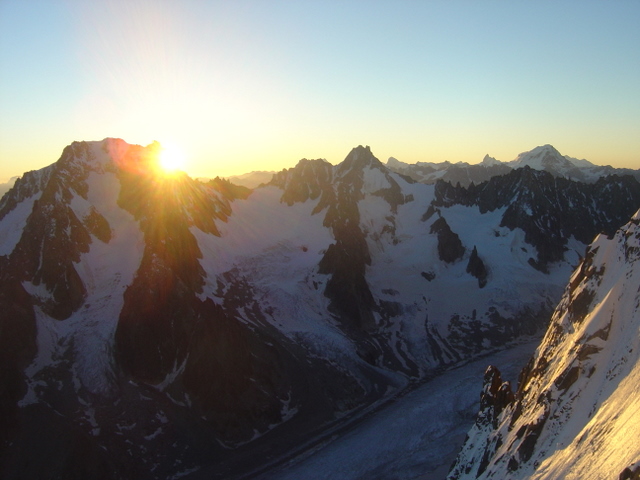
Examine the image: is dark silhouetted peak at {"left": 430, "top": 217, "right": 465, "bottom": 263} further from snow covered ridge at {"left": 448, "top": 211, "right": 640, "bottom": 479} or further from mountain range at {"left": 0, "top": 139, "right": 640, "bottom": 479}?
snow covered ridge at {"left": 448, "top": 211, "right": 640, "bottom": 479}

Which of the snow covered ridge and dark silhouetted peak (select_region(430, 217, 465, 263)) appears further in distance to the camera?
dark silhouetted peak (select_region(430, 217, 465, 263))

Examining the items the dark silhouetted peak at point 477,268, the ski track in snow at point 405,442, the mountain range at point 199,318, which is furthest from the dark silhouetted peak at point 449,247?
the ski track in snow at point 405,442

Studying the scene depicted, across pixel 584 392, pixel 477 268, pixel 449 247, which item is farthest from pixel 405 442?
pixel 449 247

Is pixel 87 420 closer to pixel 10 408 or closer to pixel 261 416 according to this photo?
pixel 10 408

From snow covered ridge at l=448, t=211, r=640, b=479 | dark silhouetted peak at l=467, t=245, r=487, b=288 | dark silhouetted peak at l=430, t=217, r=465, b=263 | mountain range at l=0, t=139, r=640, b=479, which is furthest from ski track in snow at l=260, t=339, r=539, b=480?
dark silhouetted peak at l=430, t=217, r=465, b=263

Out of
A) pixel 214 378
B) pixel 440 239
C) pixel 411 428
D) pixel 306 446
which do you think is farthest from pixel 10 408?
pixel 440 239

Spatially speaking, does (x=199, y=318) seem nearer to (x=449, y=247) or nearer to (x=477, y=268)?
(x=477, y=268)
